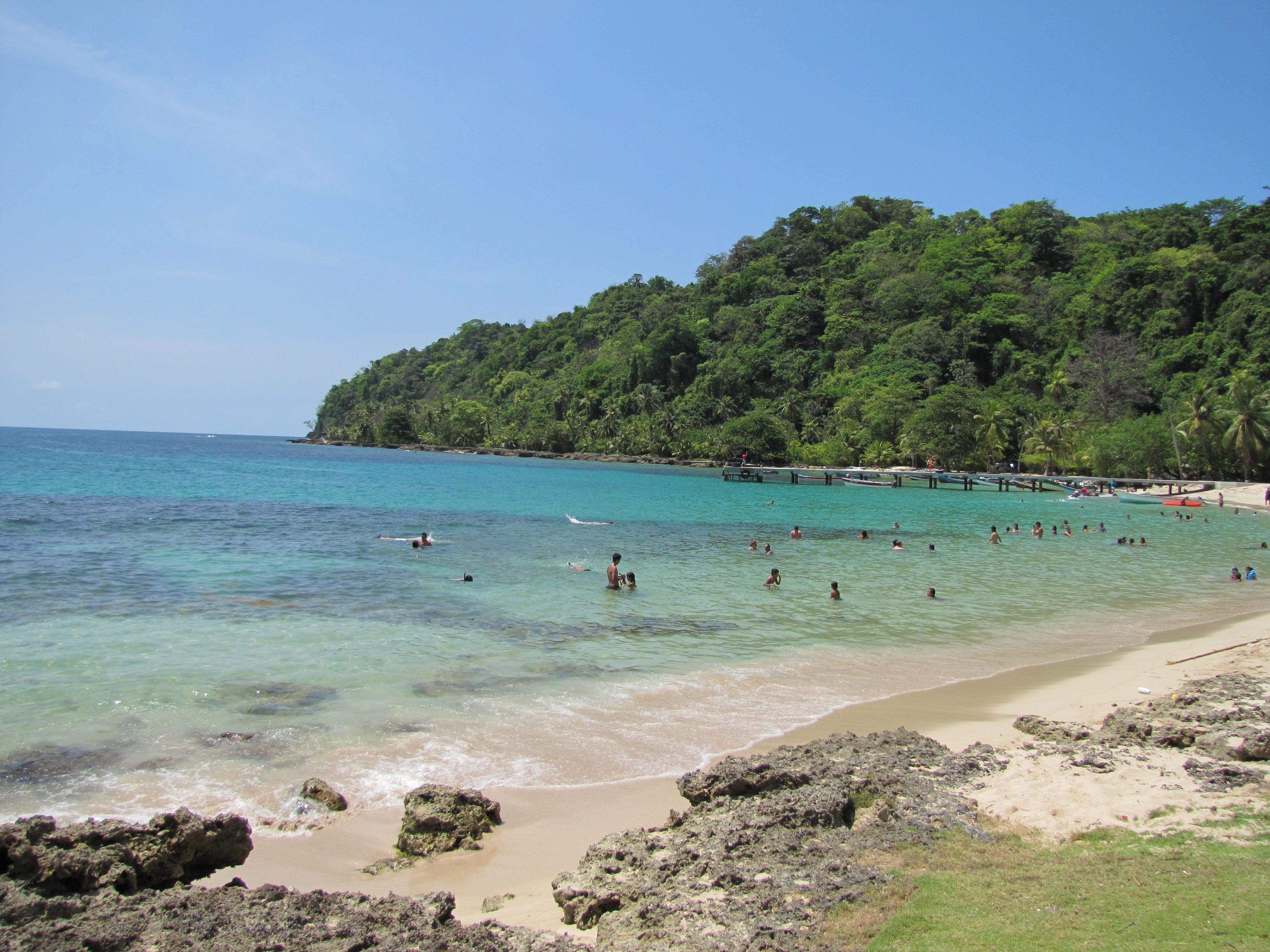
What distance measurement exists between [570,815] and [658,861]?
6.17 feet

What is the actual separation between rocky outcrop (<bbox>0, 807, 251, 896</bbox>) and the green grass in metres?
4.14

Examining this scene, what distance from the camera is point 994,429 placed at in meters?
77.6

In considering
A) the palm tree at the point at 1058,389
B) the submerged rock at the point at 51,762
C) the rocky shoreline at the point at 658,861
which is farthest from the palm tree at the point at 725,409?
the submerged rock at the point at 51,762

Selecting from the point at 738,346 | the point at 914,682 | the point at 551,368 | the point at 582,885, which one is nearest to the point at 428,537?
the point at 914,682

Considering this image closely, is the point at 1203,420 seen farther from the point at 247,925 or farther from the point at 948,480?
the point at 247,925

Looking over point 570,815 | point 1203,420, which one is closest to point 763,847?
point 570,815

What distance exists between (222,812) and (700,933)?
4695 mm

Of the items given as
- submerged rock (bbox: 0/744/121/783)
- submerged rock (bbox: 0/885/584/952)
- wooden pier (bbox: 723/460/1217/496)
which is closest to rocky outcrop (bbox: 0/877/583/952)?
submerged rock (bbox: 0/885/584/952)

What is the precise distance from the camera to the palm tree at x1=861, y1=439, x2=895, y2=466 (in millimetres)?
88000

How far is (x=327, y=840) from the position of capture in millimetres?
6441

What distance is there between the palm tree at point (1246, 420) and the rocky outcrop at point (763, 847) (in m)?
63.3

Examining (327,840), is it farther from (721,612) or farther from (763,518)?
(763,518)

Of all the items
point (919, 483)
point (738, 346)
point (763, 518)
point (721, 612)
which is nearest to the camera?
point (721, 612)

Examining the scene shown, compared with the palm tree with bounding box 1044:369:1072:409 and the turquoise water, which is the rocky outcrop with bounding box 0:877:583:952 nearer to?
the turquoise water
